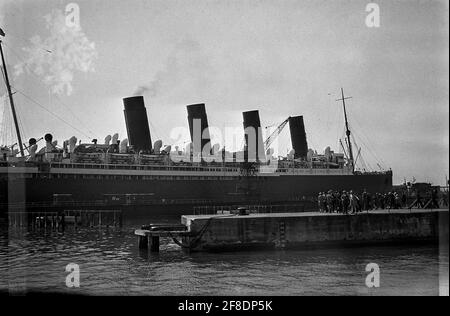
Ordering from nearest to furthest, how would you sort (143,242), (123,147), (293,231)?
1. (293,231)
2. (143,242)
3. (123,147)

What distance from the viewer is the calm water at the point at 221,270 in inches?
619

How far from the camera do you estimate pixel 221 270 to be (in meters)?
18.9

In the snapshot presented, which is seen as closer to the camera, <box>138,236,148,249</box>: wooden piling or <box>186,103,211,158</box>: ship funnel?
<box>138,236,148,249</box>: wooden piling

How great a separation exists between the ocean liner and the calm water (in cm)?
1852

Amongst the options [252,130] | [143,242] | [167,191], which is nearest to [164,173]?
[167,191]

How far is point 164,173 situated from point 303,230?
32.3 metres

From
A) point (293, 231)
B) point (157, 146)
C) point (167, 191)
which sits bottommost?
point (293, 231)

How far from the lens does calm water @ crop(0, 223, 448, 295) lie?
15734 millimetres

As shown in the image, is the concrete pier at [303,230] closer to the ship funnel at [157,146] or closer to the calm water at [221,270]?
the calm water at [221,270]

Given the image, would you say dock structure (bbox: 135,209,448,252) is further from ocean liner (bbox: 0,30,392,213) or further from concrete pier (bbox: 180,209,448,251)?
ocean liner (bbox: 0,30,392,213)

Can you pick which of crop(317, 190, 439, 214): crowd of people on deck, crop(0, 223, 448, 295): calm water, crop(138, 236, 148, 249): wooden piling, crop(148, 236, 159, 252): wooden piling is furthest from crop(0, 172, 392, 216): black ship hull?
crop(0, 223, 448, 295): calm water

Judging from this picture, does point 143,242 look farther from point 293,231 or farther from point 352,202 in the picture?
point 352,202
